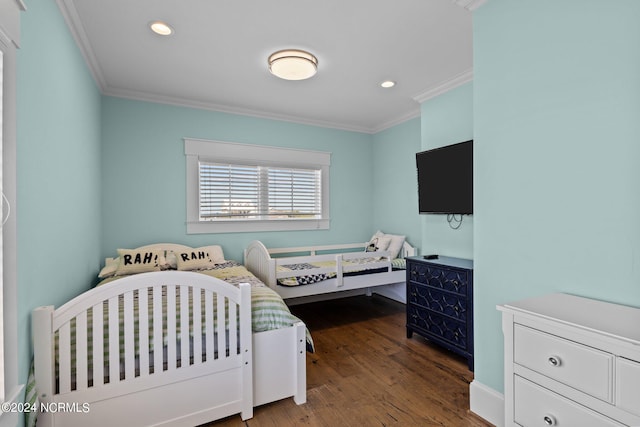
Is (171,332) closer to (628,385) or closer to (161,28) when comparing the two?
(628,385)

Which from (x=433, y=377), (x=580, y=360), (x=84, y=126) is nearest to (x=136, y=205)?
(x=84, y=126)

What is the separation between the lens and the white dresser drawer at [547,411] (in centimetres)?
110

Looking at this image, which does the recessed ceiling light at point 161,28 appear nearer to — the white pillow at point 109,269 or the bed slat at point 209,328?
the bed slat at point 209,328

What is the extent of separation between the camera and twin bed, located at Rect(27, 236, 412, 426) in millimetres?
1438

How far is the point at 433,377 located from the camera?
225 cm

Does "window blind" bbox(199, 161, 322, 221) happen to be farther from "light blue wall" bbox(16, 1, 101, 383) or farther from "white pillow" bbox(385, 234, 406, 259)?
"light blue wall" bbox(16, 1, 101, 383)

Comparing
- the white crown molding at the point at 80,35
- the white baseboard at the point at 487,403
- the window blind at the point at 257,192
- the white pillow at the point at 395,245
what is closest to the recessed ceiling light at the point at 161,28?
the white crown molding at the point at 80,35

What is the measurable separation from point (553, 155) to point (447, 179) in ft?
4.51

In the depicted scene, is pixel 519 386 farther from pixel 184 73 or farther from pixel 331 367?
pixel 184 73

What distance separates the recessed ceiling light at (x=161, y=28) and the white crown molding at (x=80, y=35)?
431 mm

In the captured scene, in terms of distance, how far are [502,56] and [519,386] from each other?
1671 mm

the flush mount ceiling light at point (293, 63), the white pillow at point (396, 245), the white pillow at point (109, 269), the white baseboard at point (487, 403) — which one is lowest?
the white baseboard at point (487, 403)

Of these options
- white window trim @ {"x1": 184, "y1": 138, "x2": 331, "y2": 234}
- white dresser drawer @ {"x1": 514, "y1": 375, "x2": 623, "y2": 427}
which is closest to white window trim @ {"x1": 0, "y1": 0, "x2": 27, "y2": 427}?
white dresser drawer @ {"x1": 514, "y1": 375, "x2": 623, "y2": 427}

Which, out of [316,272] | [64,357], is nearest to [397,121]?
[316,272]
